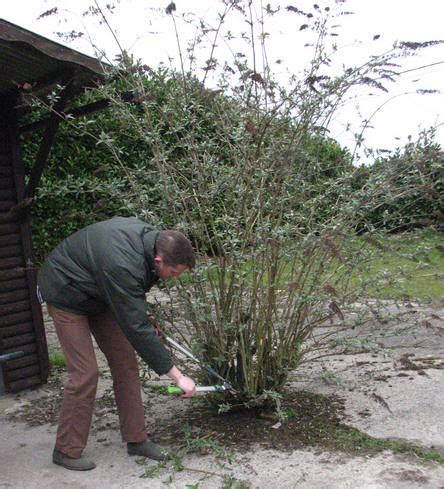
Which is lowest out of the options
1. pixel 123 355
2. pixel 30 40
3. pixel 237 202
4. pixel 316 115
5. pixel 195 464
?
pixel 195 464

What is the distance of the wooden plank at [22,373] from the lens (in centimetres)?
491

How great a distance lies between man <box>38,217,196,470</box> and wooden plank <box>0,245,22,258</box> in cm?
145

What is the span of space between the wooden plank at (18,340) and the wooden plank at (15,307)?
21cm

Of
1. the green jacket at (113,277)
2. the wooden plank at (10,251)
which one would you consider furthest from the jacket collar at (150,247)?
the wooden plank at (10,251)

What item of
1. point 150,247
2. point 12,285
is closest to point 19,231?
point 12,285

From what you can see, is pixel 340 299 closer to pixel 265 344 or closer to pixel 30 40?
pixel 265 344

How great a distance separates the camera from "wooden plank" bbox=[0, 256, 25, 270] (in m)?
4.88

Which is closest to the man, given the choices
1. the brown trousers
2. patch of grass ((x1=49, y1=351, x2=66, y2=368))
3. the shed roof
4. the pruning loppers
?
the brown trousers

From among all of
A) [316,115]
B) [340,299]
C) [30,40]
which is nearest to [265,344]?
[340,299]

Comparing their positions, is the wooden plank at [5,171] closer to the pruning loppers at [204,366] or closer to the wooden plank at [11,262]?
the wooden plank at [11,262]

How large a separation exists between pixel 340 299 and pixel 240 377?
32.3 inches

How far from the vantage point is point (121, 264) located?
3.19 m

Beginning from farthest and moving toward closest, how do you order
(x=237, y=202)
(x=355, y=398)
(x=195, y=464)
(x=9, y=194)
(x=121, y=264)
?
(x=9, y=194) → (x=355, y=398) → (x=237, y=202) → (x=195, y=464) → (x=121, y=264)

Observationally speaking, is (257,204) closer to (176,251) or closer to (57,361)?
(176,251)
